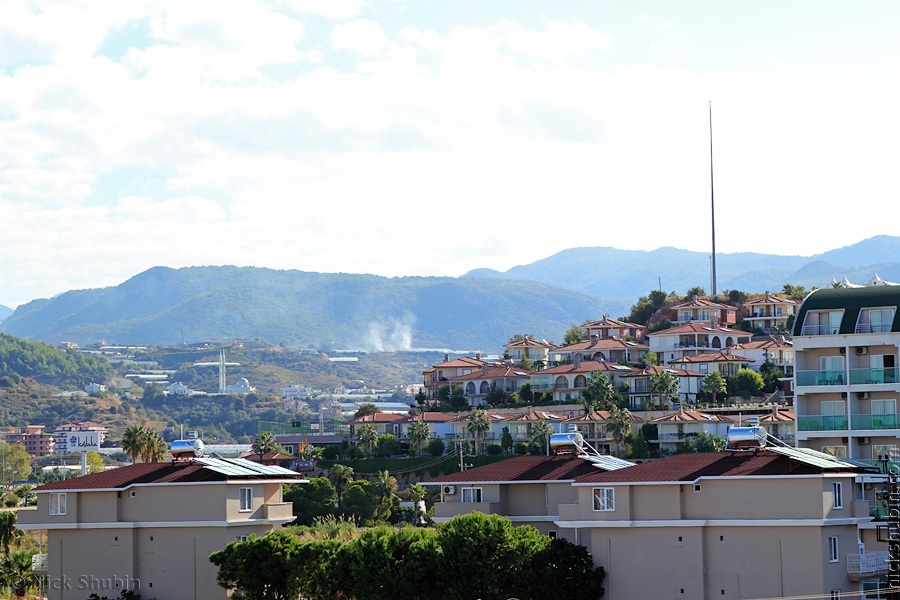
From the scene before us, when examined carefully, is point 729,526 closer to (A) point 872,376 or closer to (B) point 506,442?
(A) point 872,376

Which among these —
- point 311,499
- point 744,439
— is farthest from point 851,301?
point 311,499

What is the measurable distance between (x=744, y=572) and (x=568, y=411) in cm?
8600

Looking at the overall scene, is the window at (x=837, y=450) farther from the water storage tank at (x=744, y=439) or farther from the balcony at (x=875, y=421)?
the water storage tank at (x=744, y=439)

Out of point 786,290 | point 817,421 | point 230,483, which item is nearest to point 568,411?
point 786,290

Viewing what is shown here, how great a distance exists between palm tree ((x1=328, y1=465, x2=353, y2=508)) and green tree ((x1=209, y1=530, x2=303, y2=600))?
208 ft

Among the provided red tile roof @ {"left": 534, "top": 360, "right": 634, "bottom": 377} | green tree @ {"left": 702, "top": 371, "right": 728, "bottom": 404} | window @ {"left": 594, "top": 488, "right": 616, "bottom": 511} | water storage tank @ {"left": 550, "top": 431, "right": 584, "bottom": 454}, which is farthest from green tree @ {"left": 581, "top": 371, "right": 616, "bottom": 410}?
window @ {"left": 594, "top": 488, "right": 616, "bottom": 511}

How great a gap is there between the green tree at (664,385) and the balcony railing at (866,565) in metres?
79.2

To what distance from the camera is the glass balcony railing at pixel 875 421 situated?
75.7 m

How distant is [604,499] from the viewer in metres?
62.6

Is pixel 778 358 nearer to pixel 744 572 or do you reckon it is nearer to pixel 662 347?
pixel 662 347

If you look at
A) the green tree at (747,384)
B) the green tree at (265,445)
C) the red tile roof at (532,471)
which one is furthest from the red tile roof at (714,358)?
the red tile roof at (532,471)

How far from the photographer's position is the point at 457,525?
63.1 metres

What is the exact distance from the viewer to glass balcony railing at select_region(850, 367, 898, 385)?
76.4 metres

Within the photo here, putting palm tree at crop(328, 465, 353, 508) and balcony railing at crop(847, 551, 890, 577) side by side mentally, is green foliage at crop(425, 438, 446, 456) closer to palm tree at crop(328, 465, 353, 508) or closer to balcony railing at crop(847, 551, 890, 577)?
palm tree at crop(328, 465, 353, 508)
